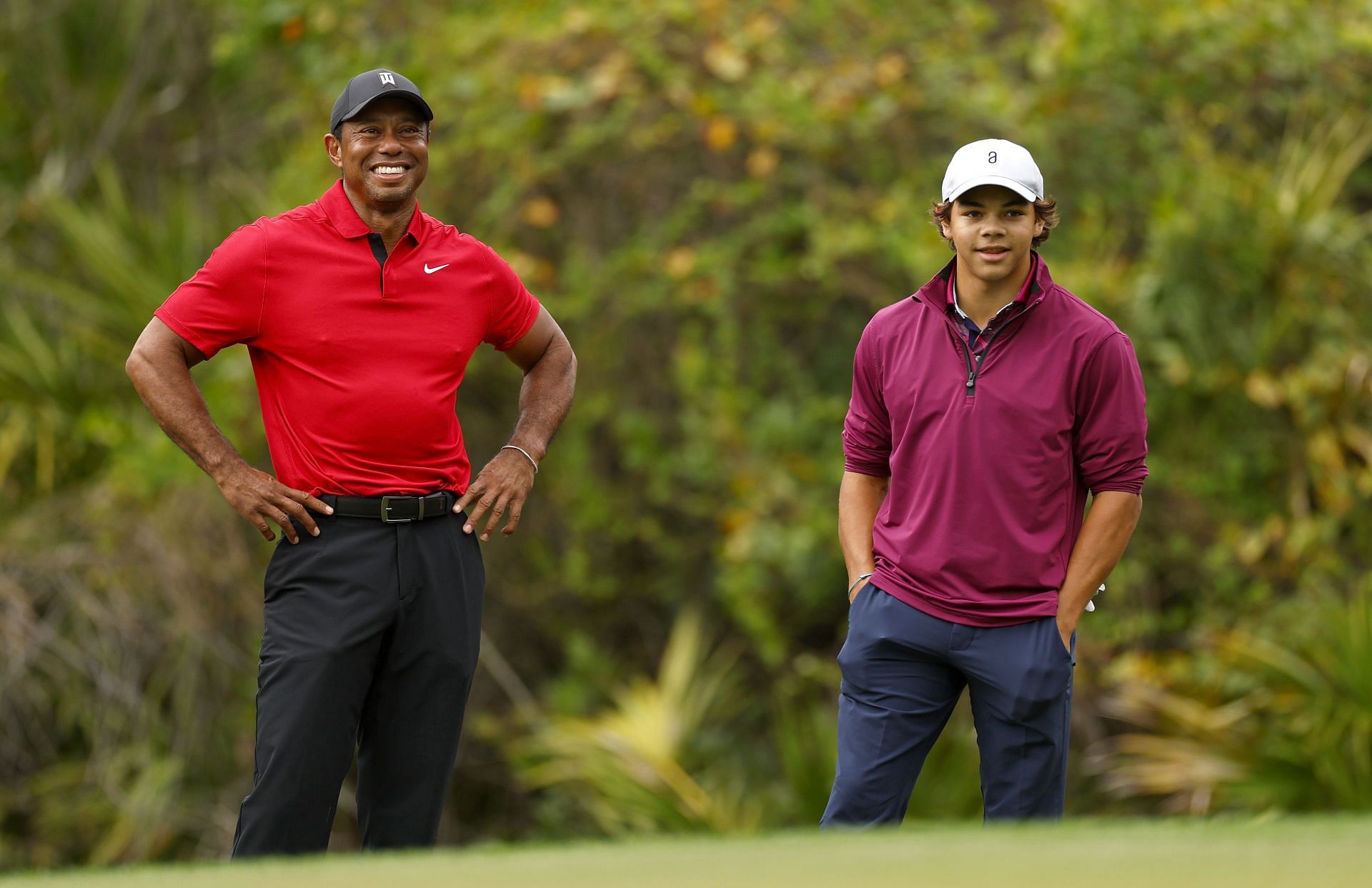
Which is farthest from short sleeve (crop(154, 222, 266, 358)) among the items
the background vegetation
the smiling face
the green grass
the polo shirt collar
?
the background vegetation

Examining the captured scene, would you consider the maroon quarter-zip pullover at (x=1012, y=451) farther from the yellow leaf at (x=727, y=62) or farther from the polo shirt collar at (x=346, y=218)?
the yellow leaf at (x=727, y=62)

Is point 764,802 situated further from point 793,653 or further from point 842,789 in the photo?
point 842,789

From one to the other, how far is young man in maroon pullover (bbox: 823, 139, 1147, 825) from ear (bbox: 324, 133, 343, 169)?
154 cm

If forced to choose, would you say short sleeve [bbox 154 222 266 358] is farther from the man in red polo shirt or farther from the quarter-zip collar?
the quarter-zip collar

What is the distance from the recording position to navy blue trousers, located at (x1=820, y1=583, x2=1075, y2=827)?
4250mm

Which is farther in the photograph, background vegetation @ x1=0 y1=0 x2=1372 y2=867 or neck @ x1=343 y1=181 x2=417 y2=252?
background vegetation @ x1=0 y1=0 x2=1372 y2=867

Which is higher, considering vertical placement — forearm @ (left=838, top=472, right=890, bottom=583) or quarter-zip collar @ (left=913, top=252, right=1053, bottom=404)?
quarter-zip collar @ (left=913, top=252, right=1053, bottom=404)

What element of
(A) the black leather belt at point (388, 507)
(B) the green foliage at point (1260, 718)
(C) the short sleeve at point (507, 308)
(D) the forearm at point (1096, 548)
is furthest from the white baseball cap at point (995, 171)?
(B) the green foliage at point (1260, 718)

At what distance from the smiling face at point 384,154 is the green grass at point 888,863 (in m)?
1.77

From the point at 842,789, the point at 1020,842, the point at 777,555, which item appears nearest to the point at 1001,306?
the point at 842,789

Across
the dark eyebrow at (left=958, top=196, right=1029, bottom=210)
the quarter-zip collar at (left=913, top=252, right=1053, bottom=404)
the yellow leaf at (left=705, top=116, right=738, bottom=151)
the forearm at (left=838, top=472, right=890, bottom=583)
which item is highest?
the yellow leaf at (left=705, top=116, right=738, bottom=151)

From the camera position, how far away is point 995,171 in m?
4.29

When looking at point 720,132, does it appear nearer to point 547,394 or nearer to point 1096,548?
point 547,394

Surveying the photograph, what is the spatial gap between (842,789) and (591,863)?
4.41 ft
